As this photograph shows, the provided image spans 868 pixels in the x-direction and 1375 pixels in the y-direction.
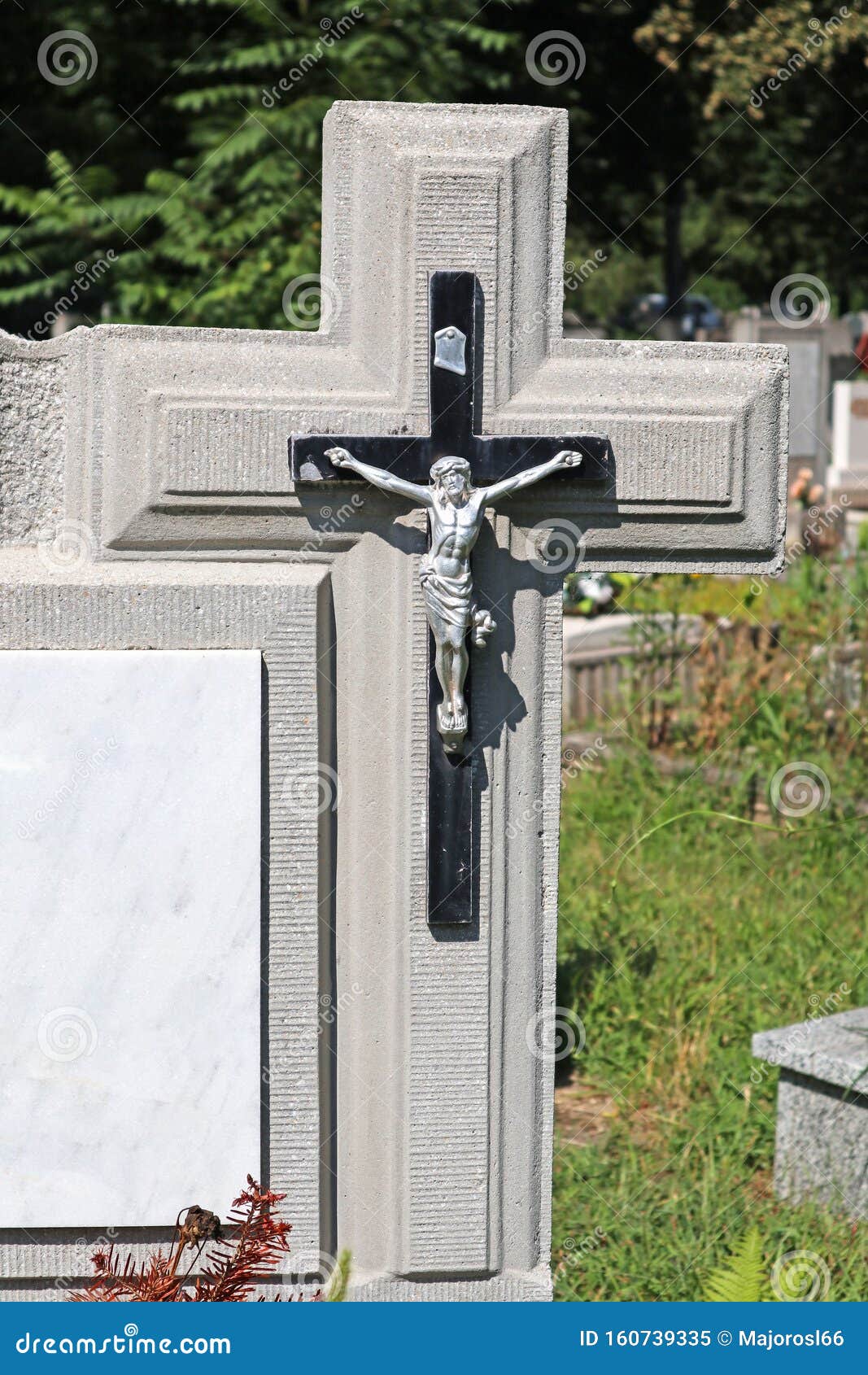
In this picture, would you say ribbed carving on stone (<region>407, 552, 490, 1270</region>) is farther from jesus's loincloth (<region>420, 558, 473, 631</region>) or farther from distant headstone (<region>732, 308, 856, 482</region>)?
distant headstone (<region>732, 308, 856, 482</region>)

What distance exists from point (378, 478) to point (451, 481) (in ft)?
0.47

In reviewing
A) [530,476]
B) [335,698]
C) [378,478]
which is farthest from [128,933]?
[530,476]

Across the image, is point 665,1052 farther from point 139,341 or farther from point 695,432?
point 139,341

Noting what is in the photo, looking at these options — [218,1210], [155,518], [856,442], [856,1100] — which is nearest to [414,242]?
[155,518]

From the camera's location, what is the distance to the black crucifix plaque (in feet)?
8.94

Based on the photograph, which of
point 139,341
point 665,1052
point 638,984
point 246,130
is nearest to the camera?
point 139,341

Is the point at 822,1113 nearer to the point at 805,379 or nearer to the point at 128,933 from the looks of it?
the point at 128,933

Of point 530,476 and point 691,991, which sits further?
point 691,991

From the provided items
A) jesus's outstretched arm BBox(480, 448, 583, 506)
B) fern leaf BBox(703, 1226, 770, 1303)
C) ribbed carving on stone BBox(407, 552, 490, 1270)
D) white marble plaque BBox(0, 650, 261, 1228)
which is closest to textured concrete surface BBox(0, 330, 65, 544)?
white marble plaque BBox(0, 650, 261, 1228)

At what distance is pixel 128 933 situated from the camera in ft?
8.96

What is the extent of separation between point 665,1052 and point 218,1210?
1892mm

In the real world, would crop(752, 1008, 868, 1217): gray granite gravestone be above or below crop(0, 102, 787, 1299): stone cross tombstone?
below

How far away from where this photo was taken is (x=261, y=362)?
2791 millimetres

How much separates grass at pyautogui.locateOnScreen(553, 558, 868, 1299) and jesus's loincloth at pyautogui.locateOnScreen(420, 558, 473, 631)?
4.18ft
